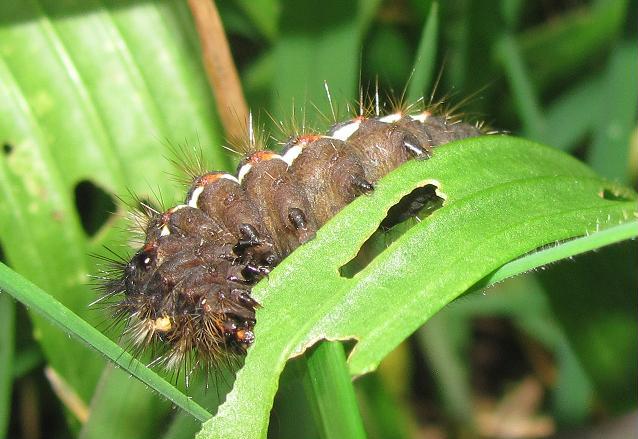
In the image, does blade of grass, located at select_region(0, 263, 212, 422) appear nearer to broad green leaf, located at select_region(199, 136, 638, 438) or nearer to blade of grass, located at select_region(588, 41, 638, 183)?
broad green leaf, located at select_region(199, 136, 638, 438)

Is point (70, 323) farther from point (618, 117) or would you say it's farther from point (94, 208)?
point (618, 117)

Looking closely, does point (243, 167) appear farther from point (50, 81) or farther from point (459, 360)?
point (459, 360)

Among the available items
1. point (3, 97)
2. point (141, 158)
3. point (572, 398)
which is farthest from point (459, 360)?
point (3, 97)

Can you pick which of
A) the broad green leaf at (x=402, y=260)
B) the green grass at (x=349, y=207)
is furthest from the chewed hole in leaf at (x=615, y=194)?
the broad green leaf at (x=402, y=260)

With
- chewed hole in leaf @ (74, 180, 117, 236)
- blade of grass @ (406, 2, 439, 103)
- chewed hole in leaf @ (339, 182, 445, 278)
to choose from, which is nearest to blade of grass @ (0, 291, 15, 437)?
chewed hole in leaf @ (74, 180, 117, 236)

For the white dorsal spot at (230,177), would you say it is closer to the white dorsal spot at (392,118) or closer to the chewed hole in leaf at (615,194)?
the white dorsal spot at (392,118)

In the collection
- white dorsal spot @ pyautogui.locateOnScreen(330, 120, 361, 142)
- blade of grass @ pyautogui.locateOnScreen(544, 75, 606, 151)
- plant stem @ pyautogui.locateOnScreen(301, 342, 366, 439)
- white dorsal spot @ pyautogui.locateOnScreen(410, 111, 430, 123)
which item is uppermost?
white dorsal spot @ pyautogui.locateOnScreen(330, 120, 361, 142)

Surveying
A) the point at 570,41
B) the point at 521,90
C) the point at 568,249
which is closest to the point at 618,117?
the point at 521,90
